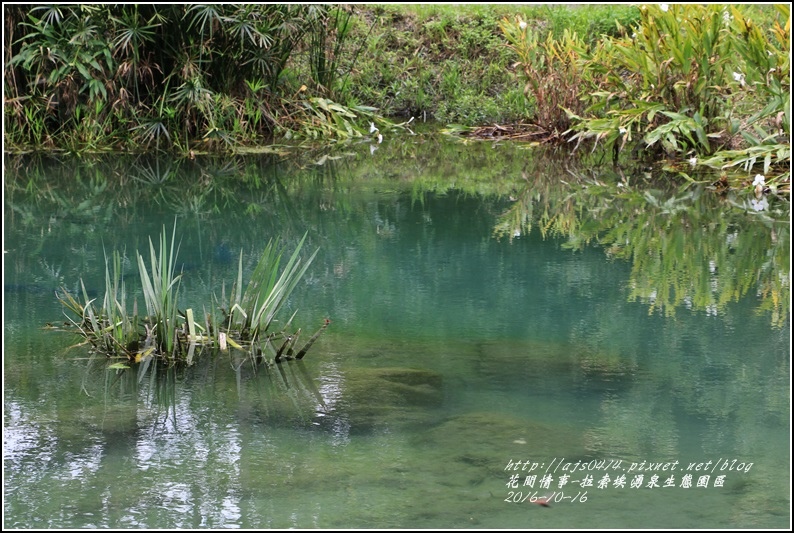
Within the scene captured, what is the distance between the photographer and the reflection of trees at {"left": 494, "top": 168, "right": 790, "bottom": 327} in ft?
16.7

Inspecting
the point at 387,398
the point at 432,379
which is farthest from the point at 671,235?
the point at 387,398

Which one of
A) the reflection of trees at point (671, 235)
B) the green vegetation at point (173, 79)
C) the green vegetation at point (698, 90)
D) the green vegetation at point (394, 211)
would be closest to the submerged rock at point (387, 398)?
the green vegetation at point (394, 211)

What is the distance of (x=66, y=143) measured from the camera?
9156mm

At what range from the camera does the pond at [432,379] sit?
288 cm

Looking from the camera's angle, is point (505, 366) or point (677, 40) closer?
point (505, 366)

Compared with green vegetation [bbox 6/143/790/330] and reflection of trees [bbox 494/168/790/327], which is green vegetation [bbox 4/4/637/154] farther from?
reflection of trees [bbox 494/168/790/327]

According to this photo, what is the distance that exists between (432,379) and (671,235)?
115 inches

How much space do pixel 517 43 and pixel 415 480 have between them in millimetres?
7090

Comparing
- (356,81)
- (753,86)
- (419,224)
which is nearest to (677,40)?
(753,86)

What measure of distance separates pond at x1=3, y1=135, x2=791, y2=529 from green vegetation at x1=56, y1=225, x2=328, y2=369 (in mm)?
79

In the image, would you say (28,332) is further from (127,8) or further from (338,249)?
(127,8)

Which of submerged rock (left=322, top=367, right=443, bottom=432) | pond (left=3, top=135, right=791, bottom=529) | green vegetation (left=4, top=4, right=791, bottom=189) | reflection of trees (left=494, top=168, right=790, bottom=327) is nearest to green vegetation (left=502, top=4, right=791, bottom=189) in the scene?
green vegetation (left=4, top=4, right=791, bottom=189)

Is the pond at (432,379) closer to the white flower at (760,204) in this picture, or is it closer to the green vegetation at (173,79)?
the white flower at (760,204)

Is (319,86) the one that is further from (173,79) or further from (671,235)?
(671,235)
